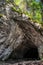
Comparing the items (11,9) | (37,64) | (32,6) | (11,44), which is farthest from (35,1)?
(37,64)

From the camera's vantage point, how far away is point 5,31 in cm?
718

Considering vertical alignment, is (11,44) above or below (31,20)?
below

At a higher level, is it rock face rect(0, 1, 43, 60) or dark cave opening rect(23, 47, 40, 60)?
rock face rect(0, 1, 43, 60)

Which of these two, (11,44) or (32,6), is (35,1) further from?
(11,44)

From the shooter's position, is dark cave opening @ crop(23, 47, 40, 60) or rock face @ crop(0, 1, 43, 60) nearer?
rock face @ crop(0, 1, 43, 60)

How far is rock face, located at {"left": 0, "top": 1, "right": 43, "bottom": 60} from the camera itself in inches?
281

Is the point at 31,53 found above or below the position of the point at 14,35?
below

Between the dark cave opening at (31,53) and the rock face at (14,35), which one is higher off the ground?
Result: the rock face at (14,35)

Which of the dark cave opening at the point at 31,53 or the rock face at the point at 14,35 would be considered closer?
the rock face at the point at 14,35

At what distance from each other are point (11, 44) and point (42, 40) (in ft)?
3.72

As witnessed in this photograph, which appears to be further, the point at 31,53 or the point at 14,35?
the point at 31,53

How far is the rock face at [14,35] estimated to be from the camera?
7.12 metres

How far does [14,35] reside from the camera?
23.9 feet

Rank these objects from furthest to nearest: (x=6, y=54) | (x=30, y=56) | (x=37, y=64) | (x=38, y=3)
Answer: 1. (x=38, y=3)
2. (x=30, y=56)
3. (x=6, y=54)
4. (x=37, y=64)
